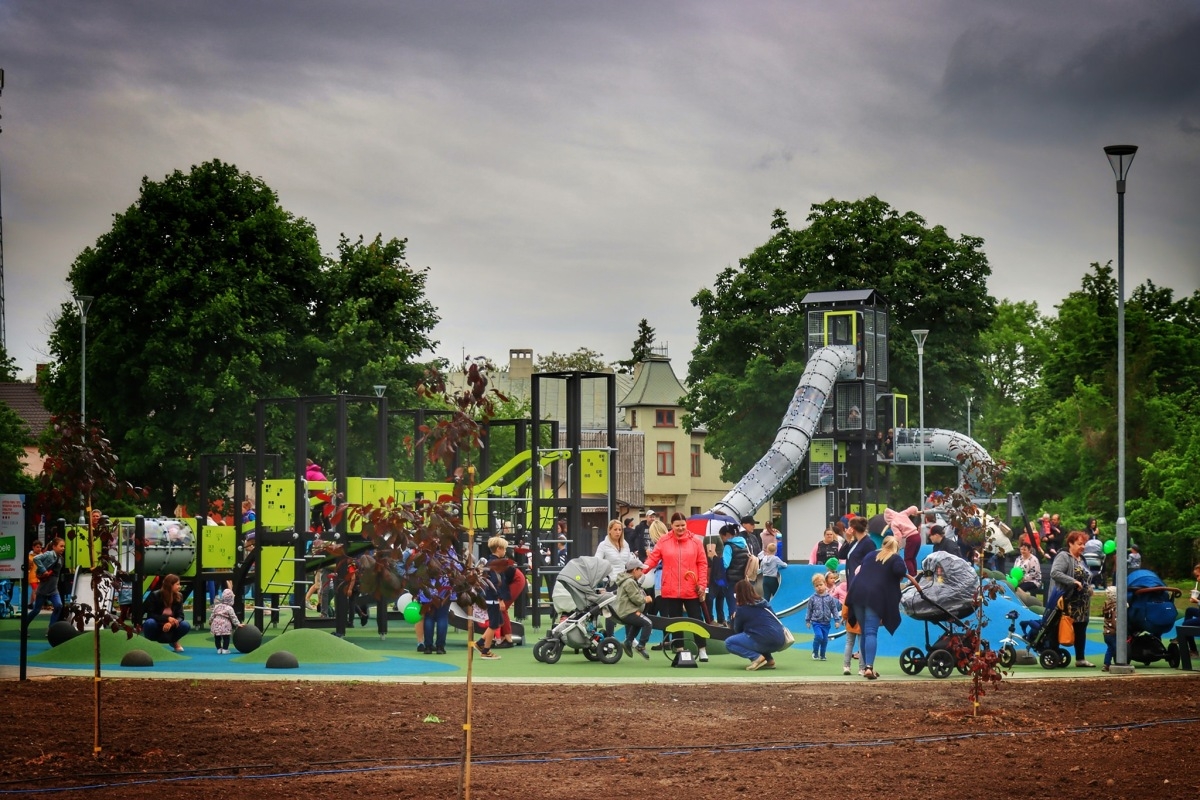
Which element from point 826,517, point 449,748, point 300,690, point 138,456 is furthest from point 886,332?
point 449,748

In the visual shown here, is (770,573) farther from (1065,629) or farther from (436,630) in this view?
(1065,629)

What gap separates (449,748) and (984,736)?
440 cm

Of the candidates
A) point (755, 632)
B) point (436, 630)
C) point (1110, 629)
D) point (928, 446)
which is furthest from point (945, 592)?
point (928, 446)

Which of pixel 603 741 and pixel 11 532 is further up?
pixel 11 532

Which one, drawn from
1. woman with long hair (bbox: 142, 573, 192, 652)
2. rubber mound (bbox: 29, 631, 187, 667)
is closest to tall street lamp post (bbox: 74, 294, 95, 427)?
woman with long hair (bbox: 142, 573, 192, 652)

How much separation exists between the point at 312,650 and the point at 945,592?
7922 mm

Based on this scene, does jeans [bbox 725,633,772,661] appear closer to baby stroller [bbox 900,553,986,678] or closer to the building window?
baby stroller [bbox 900,553,986,678]

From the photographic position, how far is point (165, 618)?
21234 mm

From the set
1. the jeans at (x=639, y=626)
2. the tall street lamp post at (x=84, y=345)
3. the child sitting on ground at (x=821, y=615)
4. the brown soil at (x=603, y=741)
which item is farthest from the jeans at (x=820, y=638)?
the tall street lamp post at (x=84, y=345)

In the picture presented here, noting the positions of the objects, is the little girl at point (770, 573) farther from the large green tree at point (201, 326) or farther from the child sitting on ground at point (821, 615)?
the large green tree at point (201, 326)

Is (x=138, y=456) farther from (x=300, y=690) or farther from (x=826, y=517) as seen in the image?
(x=300, y=690)

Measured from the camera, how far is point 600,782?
10297 millimetres

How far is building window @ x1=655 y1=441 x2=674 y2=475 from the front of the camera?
89.5m

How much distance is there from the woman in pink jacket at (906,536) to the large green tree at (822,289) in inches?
1092
